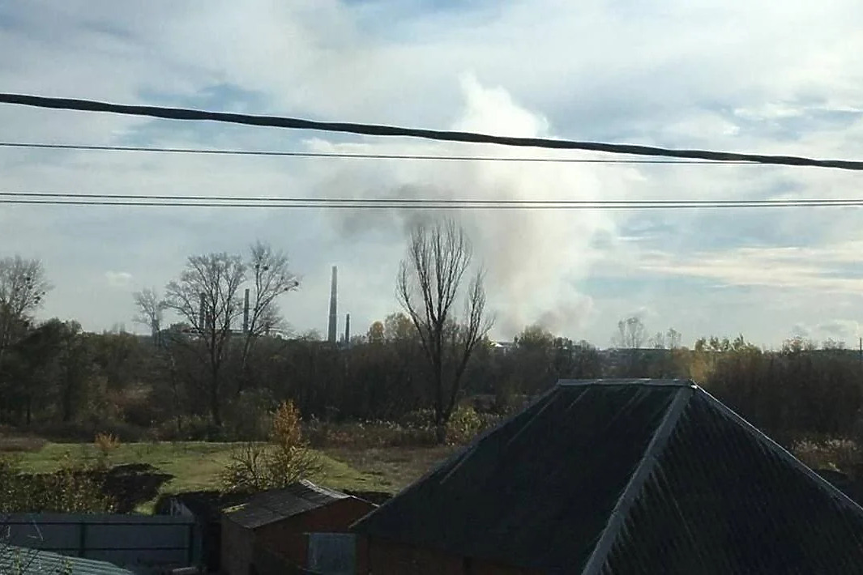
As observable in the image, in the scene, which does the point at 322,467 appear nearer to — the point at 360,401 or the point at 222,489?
the point at 222,489

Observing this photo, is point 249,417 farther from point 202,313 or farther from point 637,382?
point 637,382

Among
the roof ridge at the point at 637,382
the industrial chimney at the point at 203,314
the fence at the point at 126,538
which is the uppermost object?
the industrial chimney at the point at 203,314

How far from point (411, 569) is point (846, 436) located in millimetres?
37510

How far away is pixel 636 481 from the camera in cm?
1541

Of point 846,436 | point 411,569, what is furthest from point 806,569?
Result: point 846,436

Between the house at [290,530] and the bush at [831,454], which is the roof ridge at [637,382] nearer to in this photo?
the house at [290,530]

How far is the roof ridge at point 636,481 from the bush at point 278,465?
21.3m

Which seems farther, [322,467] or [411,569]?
[322,467]

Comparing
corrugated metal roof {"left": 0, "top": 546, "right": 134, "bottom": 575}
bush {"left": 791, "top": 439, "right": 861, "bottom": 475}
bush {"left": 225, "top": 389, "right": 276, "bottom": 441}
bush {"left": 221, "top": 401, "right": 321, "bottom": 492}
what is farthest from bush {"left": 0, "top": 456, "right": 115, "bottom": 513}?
bush {"left": 791, "top": 439, "right": 861, "bottom": 475}

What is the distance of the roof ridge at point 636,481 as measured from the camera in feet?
46.9

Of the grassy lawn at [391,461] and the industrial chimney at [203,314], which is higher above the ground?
the industrial chimney at [203,314]

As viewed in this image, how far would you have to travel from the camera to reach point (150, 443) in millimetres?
55250

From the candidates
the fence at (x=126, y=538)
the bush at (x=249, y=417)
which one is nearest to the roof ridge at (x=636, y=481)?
the fence at (x=126, y=538)

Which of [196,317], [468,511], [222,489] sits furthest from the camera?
[196,317]
